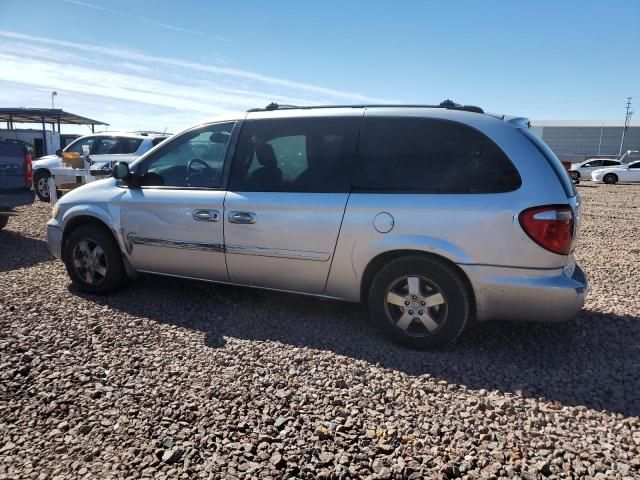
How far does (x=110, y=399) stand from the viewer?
113 inches

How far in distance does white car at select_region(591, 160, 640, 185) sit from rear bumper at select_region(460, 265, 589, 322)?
1143 inches

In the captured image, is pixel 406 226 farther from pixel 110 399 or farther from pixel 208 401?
pixel 110 399

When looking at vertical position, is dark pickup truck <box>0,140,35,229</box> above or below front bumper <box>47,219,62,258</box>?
above

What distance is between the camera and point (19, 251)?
6.88 m

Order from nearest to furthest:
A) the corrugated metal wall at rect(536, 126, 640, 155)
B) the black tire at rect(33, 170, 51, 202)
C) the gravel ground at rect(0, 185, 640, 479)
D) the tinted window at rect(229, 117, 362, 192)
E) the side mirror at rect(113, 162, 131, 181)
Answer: the gravel ground at rect(0, 185, 640, 479)
the tinted window at rect(229, 117, 362, 192)
the side mirror at rect(113, 162, 131, 181)
the black tire at rect(33, 170, 51, 202)
the corrugated metal wall at rect(536, 126, 640, 155)

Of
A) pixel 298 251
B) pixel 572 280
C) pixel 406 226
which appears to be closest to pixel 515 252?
pixel 572 280

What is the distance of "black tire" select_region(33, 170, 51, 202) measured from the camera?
12344mm

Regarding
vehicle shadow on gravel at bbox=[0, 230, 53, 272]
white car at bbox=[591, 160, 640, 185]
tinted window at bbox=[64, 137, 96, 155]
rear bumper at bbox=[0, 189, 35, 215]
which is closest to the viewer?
vehicle shadow on gravel at bbox=[0, 230, 53, 272]

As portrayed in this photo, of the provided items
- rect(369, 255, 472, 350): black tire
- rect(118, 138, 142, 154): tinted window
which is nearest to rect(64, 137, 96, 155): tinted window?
rect(118, 138, 142, 154): tinted window

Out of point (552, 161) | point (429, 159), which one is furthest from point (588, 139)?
point (429, 159)

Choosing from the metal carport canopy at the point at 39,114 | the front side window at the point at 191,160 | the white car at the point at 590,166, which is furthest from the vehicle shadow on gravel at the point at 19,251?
the white car at the point at 590,166

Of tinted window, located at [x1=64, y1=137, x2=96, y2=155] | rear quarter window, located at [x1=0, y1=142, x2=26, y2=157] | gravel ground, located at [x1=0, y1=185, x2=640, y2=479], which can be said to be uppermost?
tinted window, located at [x1=64, y1=137, x2=96, y2=155]

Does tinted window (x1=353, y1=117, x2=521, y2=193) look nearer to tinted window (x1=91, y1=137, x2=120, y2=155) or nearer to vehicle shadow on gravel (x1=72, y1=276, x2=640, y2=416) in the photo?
vehicle shadow on gravel (x1=72, y1=276, x2=640, y2=416)

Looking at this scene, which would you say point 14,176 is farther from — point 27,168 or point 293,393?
point 293,393
